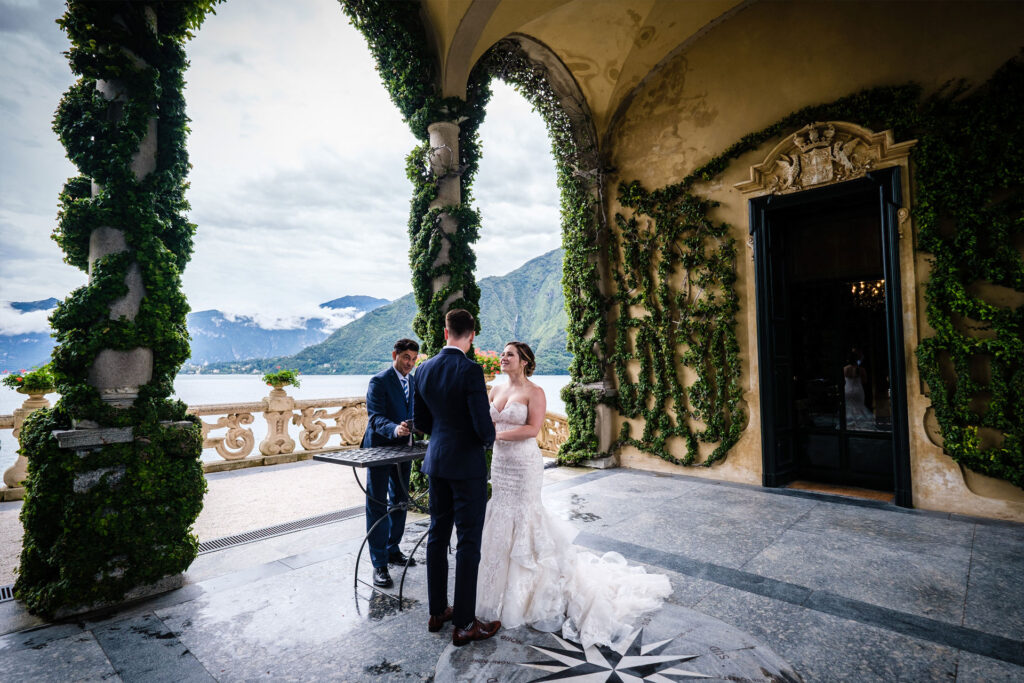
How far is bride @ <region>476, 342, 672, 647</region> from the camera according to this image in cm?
285

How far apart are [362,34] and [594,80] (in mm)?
3781

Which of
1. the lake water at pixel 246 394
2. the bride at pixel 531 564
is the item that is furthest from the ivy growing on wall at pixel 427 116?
the bride at pixel 531 564

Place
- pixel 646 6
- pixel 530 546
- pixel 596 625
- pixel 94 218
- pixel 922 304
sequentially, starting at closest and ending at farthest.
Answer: pixel 596 625 < pixel 530 546 < pixel 94 218 < pixel 922 304 < pixel 646 6

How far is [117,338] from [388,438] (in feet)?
6.36

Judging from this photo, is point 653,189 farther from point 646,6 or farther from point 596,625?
point 596,625

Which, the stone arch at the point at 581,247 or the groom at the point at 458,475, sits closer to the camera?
the groom at the point at 458,475

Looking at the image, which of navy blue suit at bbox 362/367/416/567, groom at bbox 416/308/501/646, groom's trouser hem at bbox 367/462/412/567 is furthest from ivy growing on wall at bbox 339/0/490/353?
groom at bbox 416/308/501/646

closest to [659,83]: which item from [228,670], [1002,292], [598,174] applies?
[598,174]

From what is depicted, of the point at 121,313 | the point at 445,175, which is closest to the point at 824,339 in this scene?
the point at 445,175

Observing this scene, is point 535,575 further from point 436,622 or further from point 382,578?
point 382,578

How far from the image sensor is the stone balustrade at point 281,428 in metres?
8.19

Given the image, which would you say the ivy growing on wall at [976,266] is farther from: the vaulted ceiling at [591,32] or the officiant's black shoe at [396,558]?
the officiant's black shoe at [396,558]

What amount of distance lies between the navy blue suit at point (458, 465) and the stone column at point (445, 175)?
2.90 metres

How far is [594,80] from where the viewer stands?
7773 millimetres
